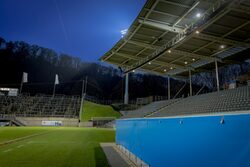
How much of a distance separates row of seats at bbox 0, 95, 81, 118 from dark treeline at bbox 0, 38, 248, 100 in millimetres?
28257

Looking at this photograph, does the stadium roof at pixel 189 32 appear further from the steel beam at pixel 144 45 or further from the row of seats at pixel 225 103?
the row of seats at pixel 225 103

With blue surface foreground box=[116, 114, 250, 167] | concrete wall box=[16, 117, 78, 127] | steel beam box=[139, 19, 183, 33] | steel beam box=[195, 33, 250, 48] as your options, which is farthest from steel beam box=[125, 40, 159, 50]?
concrete wall box=[16, 117, 78, 127]

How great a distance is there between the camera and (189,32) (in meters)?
10.7

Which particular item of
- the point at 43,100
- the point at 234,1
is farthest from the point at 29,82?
the point at 234,1

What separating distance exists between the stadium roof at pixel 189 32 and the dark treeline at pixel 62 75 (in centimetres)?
Result: 4997

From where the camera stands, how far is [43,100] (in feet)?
160

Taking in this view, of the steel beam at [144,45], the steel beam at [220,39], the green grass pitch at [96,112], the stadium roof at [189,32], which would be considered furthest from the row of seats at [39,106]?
the steel beam at [220,39]

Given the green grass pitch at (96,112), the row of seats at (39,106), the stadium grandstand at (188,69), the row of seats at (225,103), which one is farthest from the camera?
the row of seats at (39,106)

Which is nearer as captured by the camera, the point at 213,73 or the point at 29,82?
the point at 213,73

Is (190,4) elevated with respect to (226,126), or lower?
elevated

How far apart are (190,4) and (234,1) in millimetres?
2427

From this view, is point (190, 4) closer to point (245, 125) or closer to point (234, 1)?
point (234, 1)

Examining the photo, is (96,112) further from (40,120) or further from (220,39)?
(220,39)

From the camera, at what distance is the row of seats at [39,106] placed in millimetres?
43531
